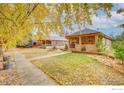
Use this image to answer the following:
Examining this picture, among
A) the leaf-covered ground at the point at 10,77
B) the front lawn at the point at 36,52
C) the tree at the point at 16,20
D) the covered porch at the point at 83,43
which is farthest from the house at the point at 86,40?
the leaf-covered ground at the point at 10,77

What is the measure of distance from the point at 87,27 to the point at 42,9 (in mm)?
541

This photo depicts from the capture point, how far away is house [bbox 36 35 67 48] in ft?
7.60

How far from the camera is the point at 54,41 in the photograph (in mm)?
2324

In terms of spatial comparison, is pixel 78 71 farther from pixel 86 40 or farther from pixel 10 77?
pixel 10 77

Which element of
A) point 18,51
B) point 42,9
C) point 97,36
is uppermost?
point 42,9

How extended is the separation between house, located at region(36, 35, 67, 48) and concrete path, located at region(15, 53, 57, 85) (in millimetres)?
259

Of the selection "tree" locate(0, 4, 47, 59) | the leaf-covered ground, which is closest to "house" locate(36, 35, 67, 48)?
"tree" locate(0, 4, 47, 59)

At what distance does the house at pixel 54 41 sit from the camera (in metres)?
2.32

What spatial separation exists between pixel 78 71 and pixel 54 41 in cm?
43

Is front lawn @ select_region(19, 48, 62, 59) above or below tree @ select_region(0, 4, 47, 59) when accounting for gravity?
below

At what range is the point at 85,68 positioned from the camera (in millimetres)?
2291

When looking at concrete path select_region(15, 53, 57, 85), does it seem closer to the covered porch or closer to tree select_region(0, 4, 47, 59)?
tree select_region(0, 4, 47, 59)
